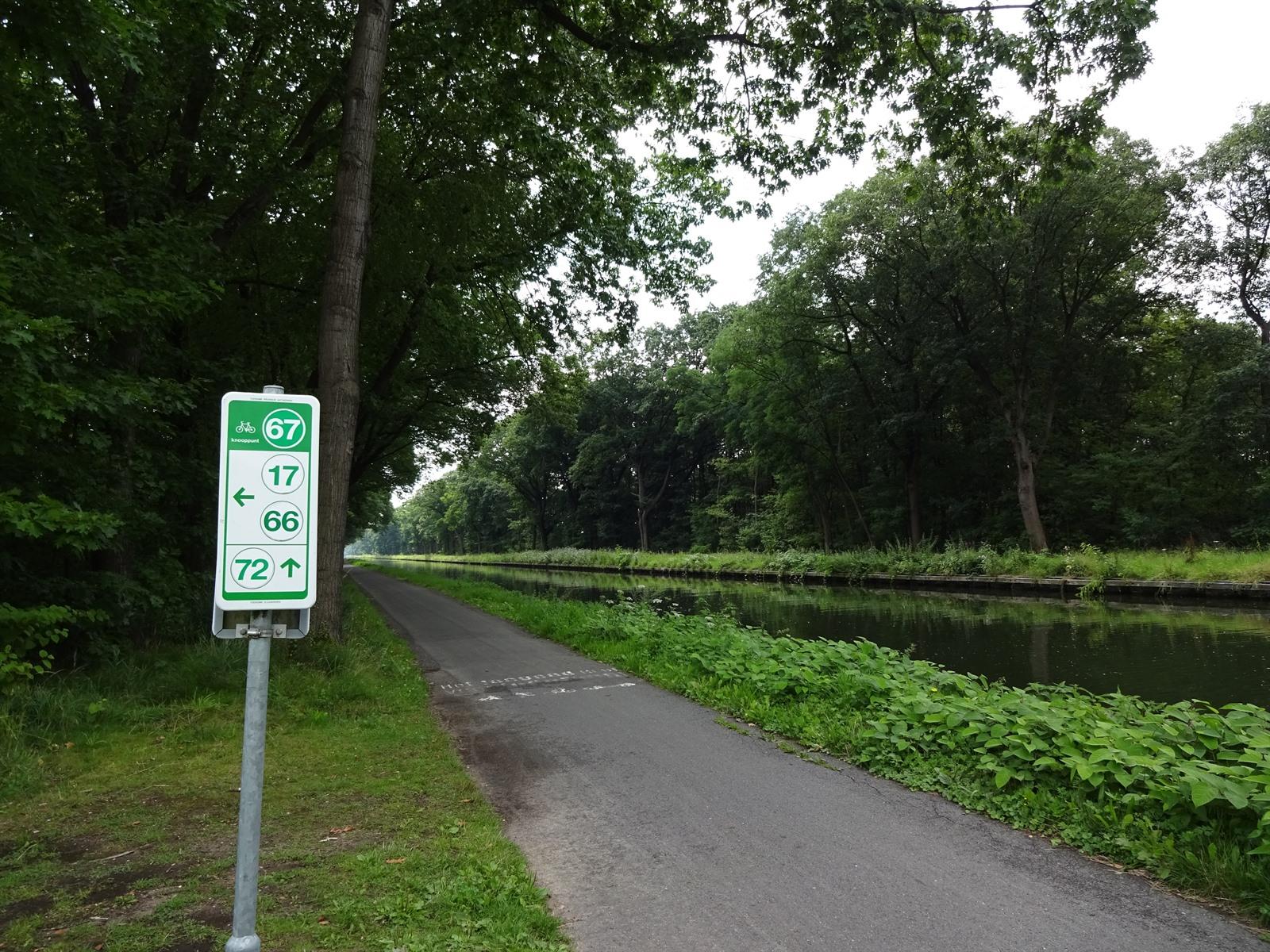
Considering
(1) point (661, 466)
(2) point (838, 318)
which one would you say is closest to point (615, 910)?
(2) point (838, 318)

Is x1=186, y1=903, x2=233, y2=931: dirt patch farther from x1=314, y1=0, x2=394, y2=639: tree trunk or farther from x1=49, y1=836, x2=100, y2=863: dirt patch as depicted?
x1=314, y1=0, x2=394, y2=639: tree trunk

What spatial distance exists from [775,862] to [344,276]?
7067 millimetres

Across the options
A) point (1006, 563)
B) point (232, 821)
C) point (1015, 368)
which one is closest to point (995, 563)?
point (1006, 563)

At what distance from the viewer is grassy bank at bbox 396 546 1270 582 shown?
18.8m

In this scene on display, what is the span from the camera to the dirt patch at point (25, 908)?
3131 millimetres

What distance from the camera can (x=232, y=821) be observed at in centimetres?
429

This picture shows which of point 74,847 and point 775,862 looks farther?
point 74,847

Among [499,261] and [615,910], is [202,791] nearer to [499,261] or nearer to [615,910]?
[615,910]

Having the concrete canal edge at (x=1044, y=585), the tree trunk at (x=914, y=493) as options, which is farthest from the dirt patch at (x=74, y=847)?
the tree trunk at (x=914, y=493)

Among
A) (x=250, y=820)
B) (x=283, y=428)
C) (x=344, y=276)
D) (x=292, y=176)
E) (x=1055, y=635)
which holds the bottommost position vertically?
(x=1055, y=635)

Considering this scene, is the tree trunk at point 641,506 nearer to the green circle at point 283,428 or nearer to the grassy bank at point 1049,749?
the grassy bank at point 1049,749

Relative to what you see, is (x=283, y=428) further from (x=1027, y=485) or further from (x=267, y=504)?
(x=1027, y=485)

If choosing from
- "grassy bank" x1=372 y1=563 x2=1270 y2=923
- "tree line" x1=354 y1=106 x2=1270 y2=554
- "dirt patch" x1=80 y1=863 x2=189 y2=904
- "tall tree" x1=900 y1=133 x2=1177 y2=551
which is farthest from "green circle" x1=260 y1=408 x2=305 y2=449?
"tall tree" x1=900 y1=133 x2=1177 y2=551

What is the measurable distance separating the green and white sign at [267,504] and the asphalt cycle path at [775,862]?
1996 mm
